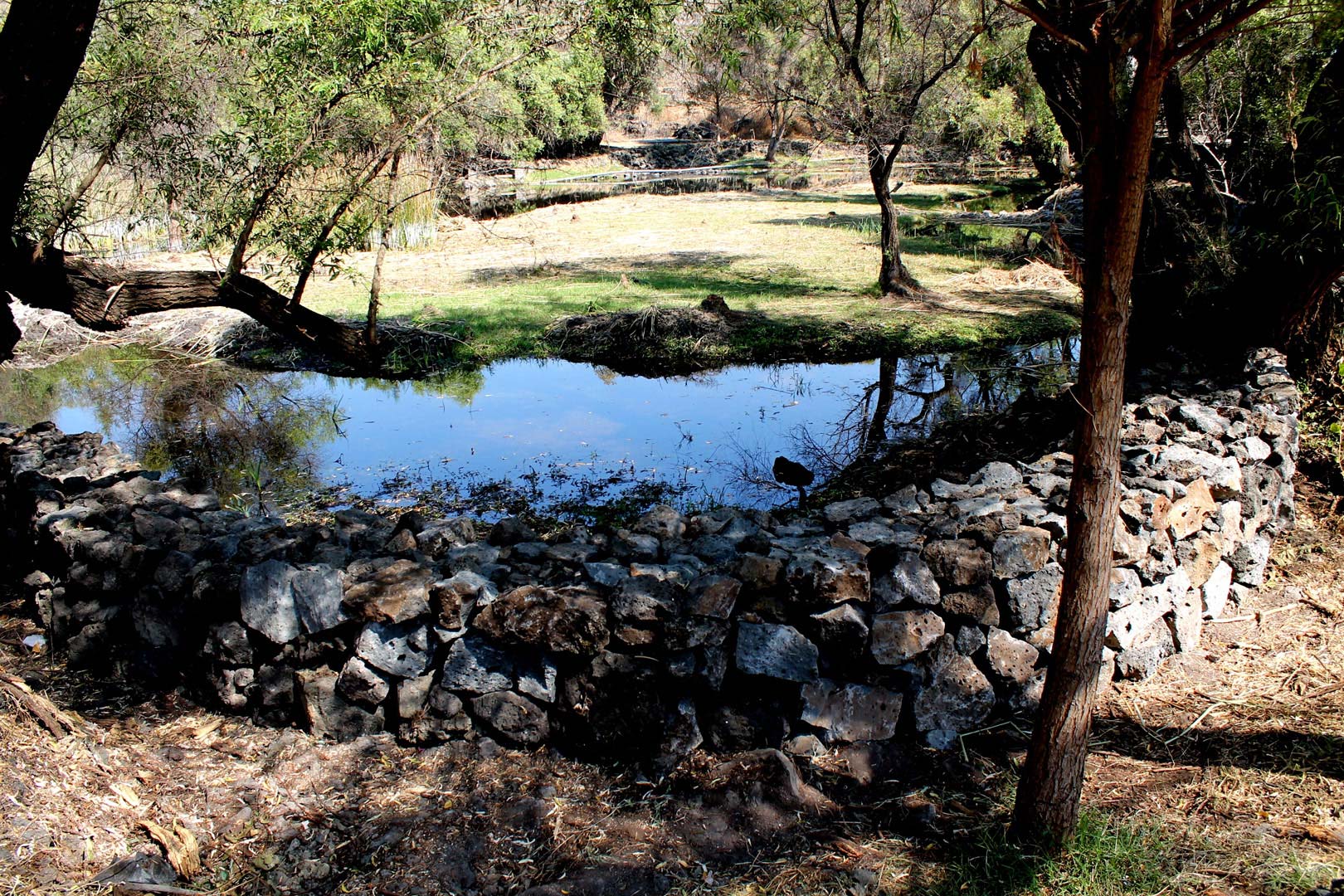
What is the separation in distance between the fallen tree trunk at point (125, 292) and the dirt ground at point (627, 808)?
3247 millimetres

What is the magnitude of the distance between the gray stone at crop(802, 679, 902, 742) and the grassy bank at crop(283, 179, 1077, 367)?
6.34 meters

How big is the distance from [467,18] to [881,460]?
18.0 ft

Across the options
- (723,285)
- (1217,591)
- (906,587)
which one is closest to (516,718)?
(906,587)

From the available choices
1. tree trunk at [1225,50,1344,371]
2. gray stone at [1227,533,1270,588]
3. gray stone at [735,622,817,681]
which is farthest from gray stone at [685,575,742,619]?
tree trunk at [1225,50,1344,371]

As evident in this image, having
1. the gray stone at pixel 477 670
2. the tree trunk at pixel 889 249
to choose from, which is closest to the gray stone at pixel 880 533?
the gray stone at pixel 477 670

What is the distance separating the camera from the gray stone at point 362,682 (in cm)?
412

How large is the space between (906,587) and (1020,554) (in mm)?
568

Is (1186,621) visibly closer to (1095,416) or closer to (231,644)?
(1095,416)

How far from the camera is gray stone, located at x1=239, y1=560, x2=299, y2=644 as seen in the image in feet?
13.7

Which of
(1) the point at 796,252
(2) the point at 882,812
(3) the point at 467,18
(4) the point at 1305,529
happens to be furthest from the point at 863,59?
(2) the point at 882,812

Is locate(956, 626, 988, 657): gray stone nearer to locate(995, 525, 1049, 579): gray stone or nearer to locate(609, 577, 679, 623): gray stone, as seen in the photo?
locate(995, 525, 1049, 579): gray stone

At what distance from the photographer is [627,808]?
3.72 meters

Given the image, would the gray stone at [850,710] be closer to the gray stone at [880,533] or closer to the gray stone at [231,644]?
the gray stone at [880,533]

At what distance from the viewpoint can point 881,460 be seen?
8.09 metres
